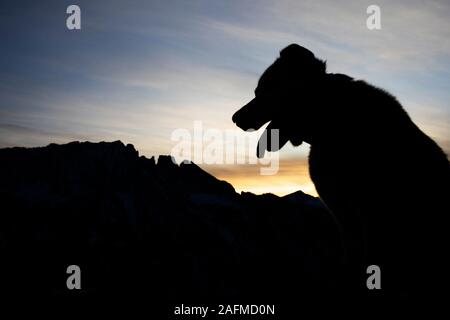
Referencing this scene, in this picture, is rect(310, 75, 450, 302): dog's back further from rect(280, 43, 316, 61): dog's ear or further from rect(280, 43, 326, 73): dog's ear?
rect(280, 43, 316, 61): dog's ear

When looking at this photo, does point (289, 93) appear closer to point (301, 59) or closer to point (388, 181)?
point (301, 59)

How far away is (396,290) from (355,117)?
77.5 inches

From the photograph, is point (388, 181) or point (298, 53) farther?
point (298, 53)

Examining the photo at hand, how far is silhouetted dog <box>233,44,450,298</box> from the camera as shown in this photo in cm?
367

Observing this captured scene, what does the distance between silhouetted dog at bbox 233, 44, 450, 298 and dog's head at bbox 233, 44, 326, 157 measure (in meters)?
0.01

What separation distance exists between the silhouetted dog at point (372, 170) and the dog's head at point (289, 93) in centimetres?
1

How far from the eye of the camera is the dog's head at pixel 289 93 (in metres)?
4.19

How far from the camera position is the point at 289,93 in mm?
4277

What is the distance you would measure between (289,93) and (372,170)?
124 cm

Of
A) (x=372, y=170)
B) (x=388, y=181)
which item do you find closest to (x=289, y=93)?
(x=372, y=170)

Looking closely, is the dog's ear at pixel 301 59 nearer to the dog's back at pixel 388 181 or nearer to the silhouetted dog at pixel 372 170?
the silhouetted dog at pixel 372 170

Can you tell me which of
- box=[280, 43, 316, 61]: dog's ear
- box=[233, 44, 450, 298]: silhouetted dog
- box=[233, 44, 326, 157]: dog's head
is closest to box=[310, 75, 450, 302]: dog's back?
box=[233, 44, 450, 298]: silhouetted dog

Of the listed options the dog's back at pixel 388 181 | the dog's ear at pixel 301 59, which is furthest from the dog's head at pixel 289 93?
the dog's back at pixel 388 181
